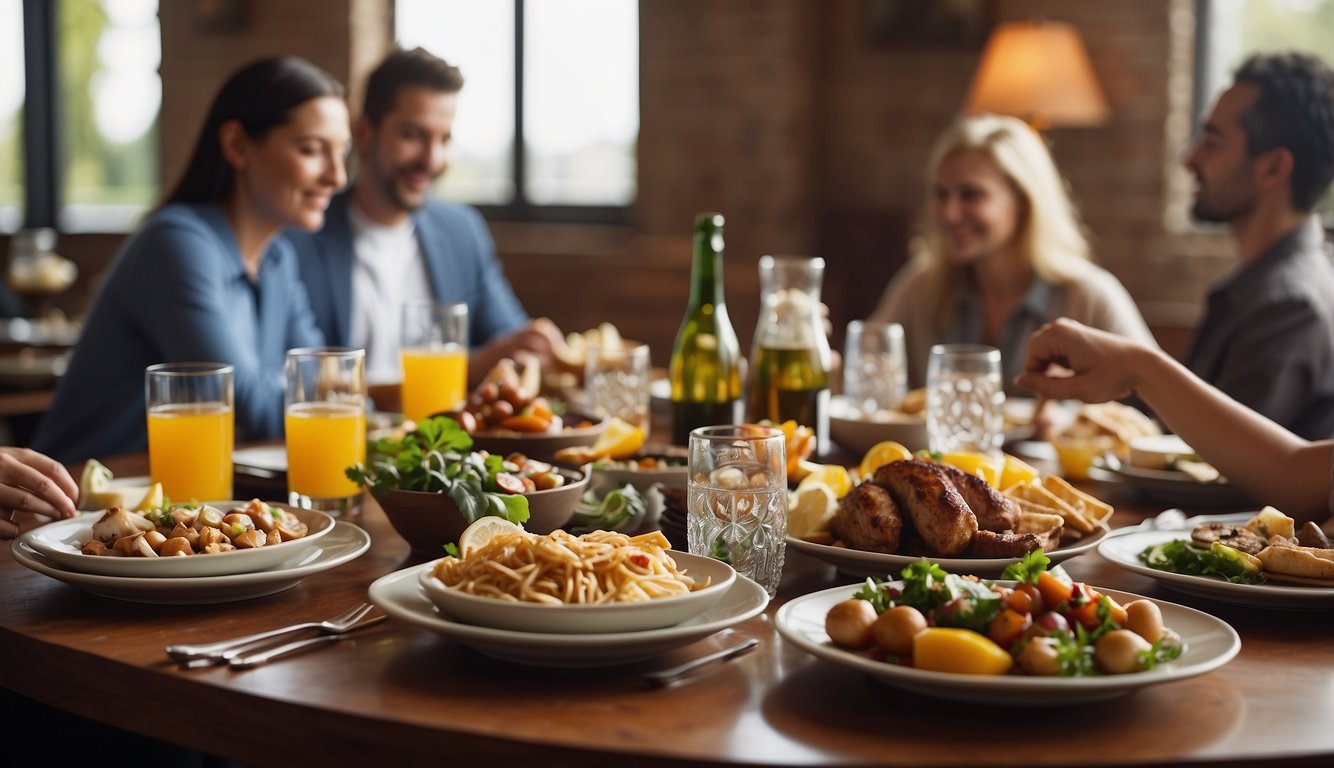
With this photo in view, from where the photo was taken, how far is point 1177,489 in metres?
1.89

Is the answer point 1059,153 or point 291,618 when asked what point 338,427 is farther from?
point 1059,153

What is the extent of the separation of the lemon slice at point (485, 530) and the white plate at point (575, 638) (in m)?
0.10

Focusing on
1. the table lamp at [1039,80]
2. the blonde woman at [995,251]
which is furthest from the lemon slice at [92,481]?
the table lamp at [1039,80]

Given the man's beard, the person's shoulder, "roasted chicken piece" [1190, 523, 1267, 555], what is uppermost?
the man's beard

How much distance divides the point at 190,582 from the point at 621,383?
3.55ft

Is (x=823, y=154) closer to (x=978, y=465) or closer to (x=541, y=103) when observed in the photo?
(x=541, y=103)

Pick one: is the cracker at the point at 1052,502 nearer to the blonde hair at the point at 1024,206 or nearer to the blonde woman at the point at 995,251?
the blonde woman at the point at 995,251

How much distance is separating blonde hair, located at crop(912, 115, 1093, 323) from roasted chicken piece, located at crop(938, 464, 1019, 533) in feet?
6.97

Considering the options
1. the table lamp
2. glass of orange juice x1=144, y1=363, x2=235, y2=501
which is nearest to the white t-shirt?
glass of orange juice x1=144, y1=363, x2=235, y2=501

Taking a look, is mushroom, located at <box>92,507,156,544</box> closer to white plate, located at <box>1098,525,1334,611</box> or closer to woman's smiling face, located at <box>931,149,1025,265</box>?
white plate, located at <box>1098,525,1334,611</box>

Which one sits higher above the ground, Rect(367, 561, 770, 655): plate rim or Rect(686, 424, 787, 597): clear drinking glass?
Rect(686, 424, 787, 597): clear drinking glass

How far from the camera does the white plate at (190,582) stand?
127cm

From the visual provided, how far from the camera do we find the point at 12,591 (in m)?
1.38

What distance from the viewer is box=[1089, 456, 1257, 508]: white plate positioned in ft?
6.11
